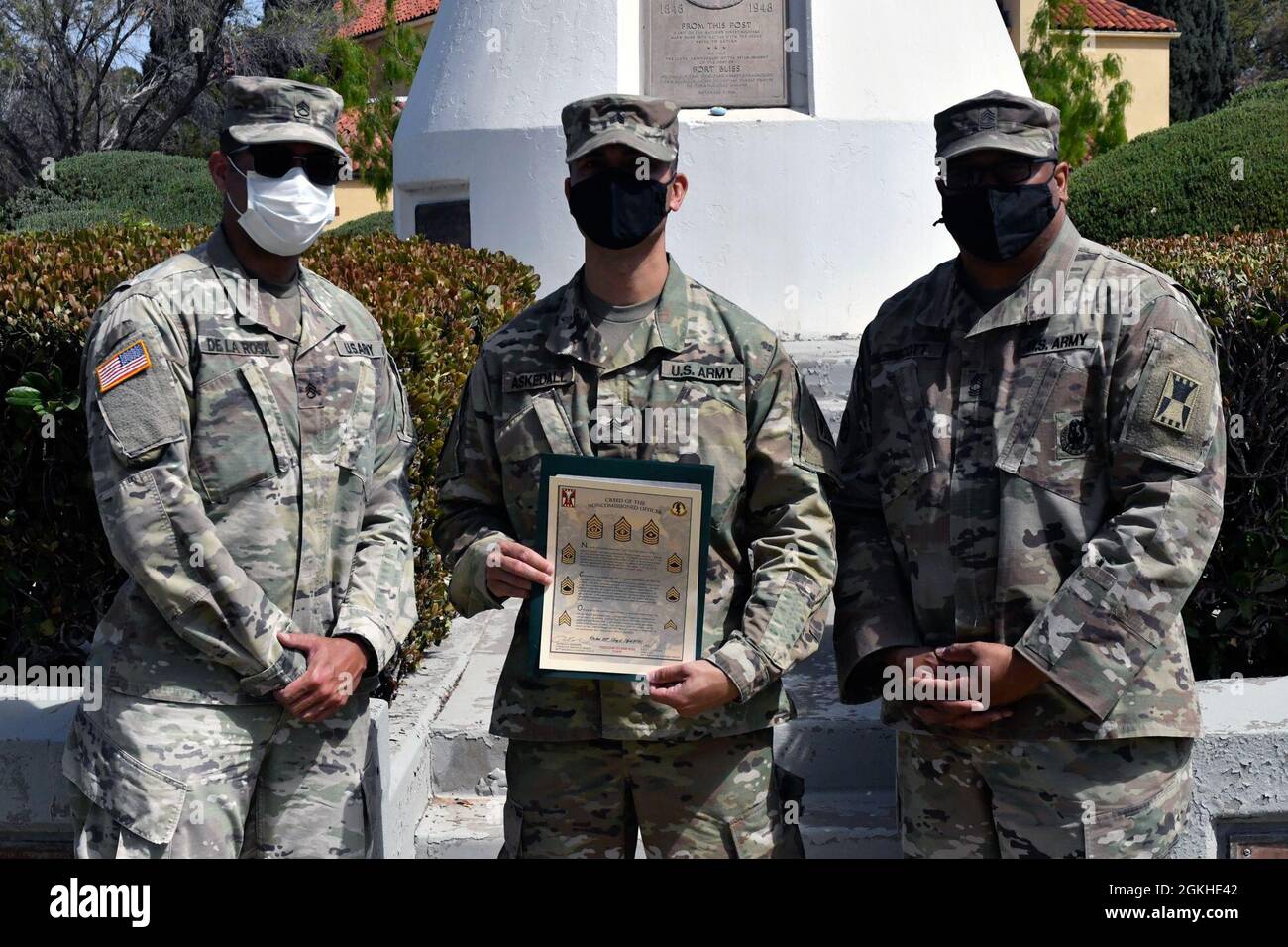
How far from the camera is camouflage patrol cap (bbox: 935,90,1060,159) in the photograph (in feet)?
9.75

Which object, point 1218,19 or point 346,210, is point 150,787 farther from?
point 1218,19

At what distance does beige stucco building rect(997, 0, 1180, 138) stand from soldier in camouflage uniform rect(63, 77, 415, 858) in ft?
102

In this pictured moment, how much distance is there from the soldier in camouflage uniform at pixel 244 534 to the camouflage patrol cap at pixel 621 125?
0.63 meters

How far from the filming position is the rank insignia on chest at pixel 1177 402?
288 cm

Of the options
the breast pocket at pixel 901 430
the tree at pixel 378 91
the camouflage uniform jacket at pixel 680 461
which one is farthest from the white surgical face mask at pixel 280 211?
the tree at pixel 378 91

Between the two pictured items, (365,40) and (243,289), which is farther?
(365,40)

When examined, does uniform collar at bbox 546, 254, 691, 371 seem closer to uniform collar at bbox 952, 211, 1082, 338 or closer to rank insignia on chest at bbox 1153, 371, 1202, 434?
uniform collar at bbox 952, 211, 1082, 338

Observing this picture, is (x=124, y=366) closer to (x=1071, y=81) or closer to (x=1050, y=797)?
(x=1050, y=797)

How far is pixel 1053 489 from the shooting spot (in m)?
2.98

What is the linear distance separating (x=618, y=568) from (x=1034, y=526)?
925mm

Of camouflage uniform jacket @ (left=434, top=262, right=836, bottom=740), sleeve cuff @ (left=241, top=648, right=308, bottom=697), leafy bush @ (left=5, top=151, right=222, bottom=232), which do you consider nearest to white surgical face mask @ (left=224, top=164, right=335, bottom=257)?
camouflage uniform jacket @ (left=434, top=262, right=836, bottom=740)

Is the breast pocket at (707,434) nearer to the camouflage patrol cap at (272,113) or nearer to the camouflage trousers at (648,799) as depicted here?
the camouflage trousers at (648,799)

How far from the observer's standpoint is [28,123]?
2950 cm

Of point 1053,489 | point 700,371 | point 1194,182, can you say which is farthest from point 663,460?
point 1194,182
